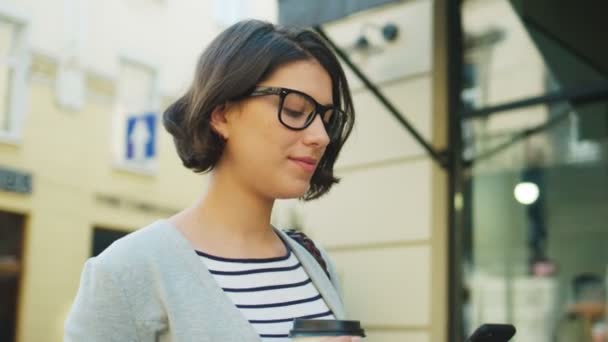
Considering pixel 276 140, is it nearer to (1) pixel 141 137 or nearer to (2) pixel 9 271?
(2) pixel 9 271

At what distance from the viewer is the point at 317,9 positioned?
4207 mm

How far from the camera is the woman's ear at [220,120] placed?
4.80ft

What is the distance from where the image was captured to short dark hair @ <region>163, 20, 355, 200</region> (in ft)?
4.67

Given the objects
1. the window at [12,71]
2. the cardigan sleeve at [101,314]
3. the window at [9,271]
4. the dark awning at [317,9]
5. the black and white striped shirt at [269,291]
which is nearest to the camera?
the cardigan sleeve at [101,314]

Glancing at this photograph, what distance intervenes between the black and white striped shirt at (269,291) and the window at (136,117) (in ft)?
36.8

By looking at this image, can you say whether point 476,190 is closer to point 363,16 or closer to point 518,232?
point 518,232

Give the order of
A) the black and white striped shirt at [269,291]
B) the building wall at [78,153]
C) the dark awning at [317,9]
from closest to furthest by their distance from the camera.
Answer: the black and white striped shirt at [269,291]
the dark awning at [317,9]
the building wall at [78,153]

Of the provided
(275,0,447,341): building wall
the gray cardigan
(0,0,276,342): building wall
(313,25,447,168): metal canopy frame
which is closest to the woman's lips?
the gray cardigan

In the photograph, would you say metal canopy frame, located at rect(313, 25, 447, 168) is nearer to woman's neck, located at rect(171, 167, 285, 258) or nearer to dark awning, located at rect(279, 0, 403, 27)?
dark awning, located at rect(279, 0, 403, 27)

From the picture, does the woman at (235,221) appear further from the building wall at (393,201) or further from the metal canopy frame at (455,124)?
the building wall at (393,201)

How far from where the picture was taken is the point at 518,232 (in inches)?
183

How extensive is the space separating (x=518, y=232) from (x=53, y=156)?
953cm

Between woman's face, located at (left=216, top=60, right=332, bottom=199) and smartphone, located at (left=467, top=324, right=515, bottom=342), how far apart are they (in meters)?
0.44

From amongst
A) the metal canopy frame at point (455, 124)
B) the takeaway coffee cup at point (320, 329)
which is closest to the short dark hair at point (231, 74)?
the takeaway coffee cup at point (320, 329)
